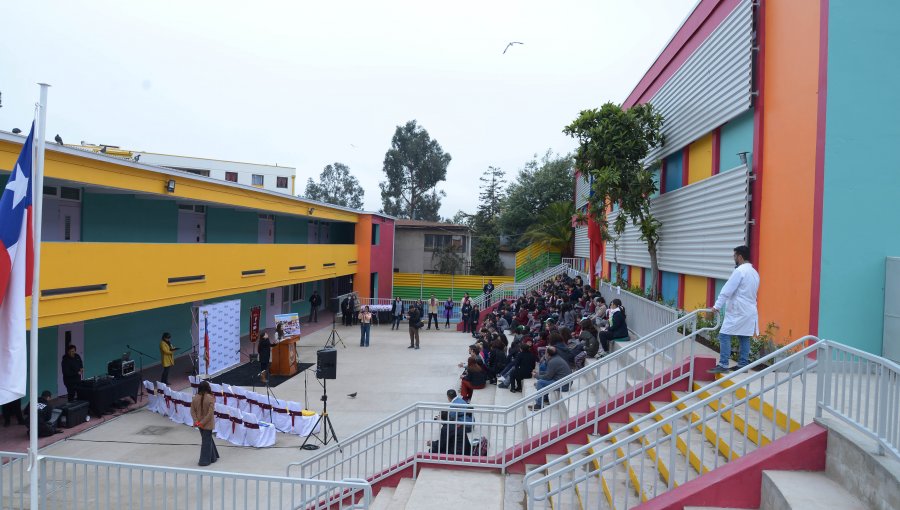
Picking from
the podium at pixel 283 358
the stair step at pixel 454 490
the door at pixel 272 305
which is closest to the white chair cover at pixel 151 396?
the podium at pixel 283 358

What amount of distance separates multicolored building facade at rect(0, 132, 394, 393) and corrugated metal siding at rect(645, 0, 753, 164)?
39.2 ft

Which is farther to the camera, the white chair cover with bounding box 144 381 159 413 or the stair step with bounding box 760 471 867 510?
the white chair cover with bounding box 144 381 159 413

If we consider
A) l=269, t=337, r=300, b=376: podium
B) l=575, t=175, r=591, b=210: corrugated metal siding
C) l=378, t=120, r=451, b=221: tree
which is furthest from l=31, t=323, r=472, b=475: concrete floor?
l=378, t=120, r=451, b=221: tree

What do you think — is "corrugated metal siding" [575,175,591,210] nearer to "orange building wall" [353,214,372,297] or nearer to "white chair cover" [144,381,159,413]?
"orange building wall" [353,214,372,297]

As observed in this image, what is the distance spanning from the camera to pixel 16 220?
18.5ft

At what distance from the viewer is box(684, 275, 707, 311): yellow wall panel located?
12477 mm

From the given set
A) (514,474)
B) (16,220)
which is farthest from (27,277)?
(514,474)

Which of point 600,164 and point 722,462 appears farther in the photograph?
point 600,164

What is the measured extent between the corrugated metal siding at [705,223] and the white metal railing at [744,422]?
357 cm

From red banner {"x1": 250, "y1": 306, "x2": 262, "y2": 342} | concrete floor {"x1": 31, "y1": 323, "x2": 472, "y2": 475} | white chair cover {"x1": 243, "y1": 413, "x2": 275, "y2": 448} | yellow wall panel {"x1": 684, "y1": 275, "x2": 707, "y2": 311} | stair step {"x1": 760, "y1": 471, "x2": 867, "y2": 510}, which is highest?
yellow wall panel {"x1": 684, "y1": 275, "x2": 707, "y2": 311}

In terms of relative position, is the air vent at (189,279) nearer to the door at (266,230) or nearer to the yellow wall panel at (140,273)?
the yellow wall panel at (140,273)

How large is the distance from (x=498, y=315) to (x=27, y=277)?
18941 mm

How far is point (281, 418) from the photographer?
1205 cm

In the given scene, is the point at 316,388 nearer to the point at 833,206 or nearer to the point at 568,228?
the point at 833,206
